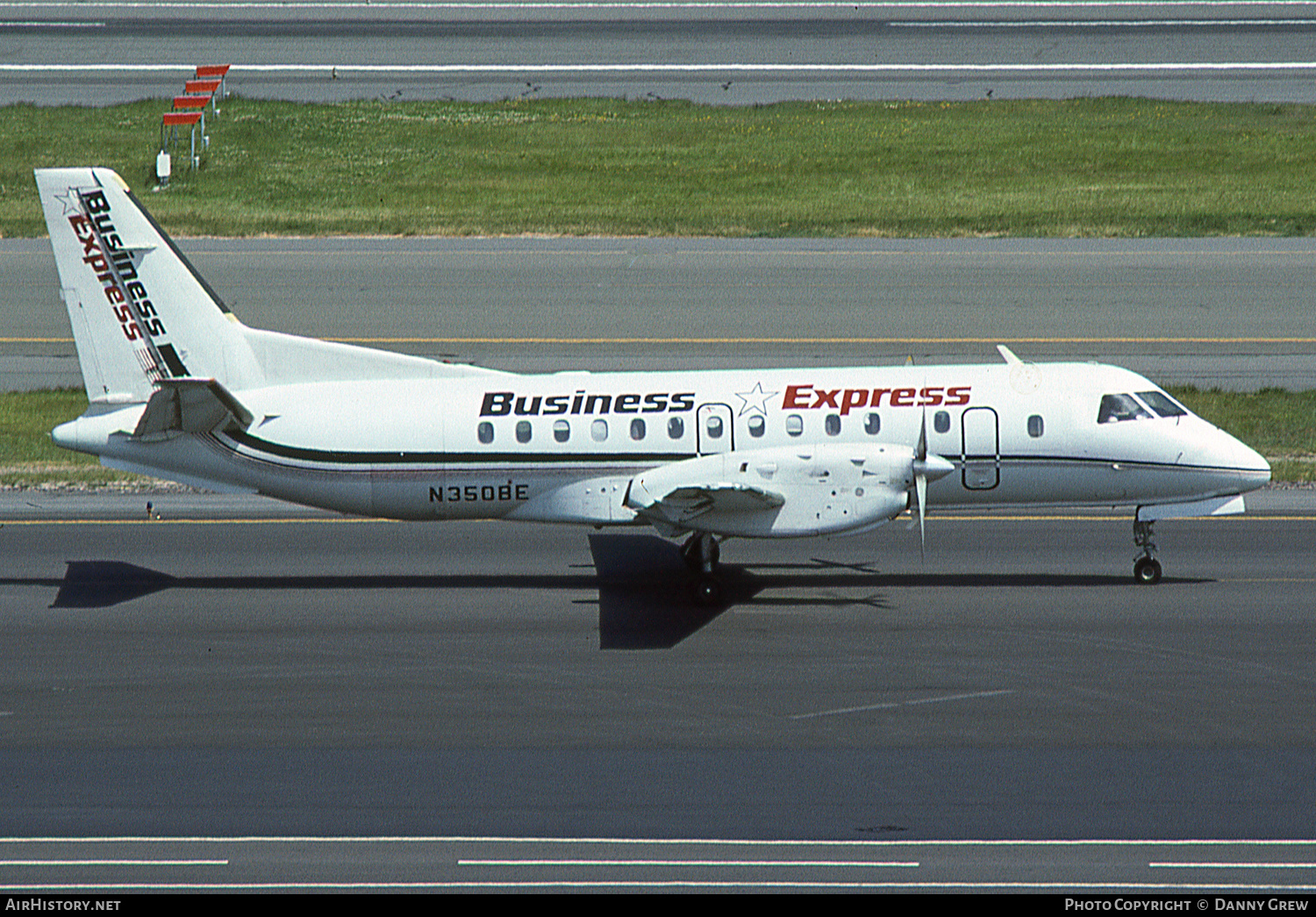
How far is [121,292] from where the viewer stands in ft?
68.7

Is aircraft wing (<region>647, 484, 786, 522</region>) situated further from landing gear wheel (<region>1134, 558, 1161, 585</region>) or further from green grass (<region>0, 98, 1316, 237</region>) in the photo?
green grass (<region>0, 98, 1316, 237</region>)

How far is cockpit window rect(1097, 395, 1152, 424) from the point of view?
21.2m

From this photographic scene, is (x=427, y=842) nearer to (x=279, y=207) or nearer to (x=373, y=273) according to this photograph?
(x=373, y=273)

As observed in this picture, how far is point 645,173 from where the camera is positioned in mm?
48281

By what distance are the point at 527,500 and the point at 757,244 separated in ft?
76.9

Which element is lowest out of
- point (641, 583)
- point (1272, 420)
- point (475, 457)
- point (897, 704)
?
point (897, 704)

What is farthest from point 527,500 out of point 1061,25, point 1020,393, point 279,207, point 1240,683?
point 1061,25

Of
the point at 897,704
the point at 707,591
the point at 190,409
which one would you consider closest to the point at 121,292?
the point at 190,409

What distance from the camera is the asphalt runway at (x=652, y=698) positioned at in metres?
13.9

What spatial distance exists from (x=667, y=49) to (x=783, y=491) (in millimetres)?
40759

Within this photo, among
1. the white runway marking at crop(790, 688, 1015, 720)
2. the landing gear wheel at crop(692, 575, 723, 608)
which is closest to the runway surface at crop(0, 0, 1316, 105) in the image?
the landing gear wheel at crop(692, 575, 723, 608)

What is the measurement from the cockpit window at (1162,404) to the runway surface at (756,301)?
10487 mm

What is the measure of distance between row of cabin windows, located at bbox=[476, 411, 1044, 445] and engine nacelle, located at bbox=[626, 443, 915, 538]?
0.73 m

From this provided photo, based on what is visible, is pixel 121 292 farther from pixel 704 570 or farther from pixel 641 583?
pixel 704 570
